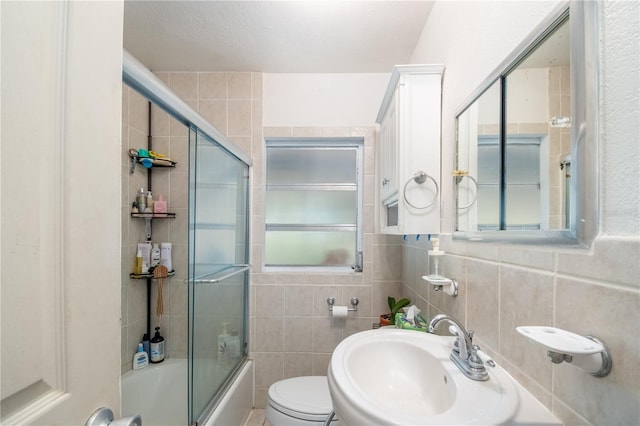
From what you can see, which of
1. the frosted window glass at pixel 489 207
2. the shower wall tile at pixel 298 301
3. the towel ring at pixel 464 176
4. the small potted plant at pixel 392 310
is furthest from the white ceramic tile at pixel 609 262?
the shower wall tile at pixel 298 301

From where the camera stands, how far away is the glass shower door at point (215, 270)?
1.32 metres

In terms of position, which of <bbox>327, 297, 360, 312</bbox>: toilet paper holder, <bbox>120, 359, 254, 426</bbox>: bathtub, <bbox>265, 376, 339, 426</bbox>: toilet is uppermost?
<bbox>327, 297, 360, 312</bbox>: toilet paper holder

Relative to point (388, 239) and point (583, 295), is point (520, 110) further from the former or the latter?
point (388, 239)

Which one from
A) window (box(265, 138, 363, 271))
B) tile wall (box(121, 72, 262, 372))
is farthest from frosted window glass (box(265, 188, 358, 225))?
tile wall (box(121, 72, 262, 372))

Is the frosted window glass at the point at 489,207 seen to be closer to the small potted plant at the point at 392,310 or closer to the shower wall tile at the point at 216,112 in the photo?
the small potted plant at the point at 392,310

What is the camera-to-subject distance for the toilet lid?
1.33 meters

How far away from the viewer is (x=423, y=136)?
4.15ft

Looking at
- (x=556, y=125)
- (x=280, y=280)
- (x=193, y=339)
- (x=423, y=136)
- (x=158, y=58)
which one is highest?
(x=158, y=58)

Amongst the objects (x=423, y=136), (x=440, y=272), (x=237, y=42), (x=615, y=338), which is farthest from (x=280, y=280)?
(x=615, y=338)

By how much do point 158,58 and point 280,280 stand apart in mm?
1730

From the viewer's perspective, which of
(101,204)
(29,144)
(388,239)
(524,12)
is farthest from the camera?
(388,239)

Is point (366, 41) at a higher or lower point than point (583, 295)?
higher

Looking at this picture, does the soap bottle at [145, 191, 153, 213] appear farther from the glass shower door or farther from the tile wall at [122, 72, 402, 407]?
the glass shower door

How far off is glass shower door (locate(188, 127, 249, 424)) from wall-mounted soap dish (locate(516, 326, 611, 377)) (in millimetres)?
1303
